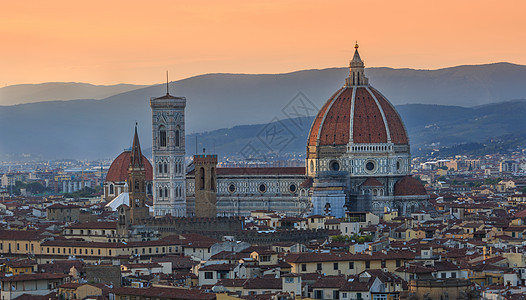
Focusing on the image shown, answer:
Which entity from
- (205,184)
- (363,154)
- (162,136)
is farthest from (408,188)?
(162,136)

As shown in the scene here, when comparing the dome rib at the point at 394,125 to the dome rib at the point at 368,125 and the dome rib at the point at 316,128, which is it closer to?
the dome rib at the point at 368,125

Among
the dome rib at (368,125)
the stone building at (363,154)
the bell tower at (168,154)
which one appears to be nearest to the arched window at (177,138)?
the bell tower at (168,154)

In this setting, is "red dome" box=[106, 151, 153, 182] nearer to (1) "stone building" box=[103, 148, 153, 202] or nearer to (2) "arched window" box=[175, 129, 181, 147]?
(1) "stone building" box=[103, 148, 153, 202]

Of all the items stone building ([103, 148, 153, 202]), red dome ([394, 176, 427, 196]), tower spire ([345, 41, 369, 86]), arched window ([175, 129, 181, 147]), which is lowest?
red dome ([394, 176, 427, 196])

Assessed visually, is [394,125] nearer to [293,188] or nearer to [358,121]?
[358,121]

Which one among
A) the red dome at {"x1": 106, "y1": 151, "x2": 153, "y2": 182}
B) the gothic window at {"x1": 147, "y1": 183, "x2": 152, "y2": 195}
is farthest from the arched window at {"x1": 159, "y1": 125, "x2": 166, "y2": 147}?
the red dome at {"x1": 106, "y1": 151, "x2": 153, "y2": 182}

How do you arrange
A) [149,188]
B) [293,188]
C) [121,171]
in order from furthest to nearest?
[121,171], [149,188], [293,188]
